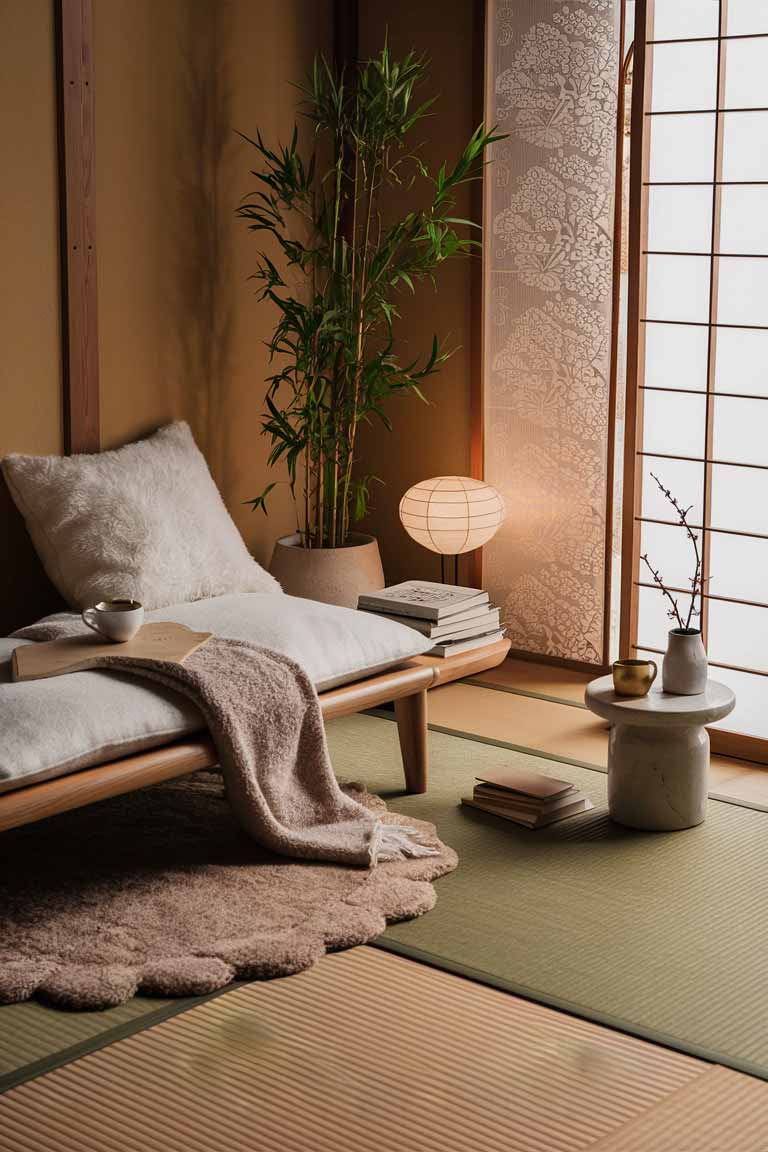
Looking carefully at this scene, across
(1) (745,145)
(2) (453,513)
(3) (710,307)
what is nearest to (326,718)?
(2) (453,513)

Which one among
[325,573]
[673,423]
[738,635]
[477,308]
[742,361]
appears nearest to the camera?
[742,361]

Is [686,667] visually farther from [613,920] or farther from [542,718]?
[542,718]

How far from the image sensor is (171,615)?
3.45 m

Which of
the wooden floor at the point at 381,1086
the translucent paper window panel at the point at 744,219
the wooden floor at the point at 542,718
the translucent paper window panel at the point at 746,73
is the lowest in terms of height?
the wooden floor at the point at 381,1086

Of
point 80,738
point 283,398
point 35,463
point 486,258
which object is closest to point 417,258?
point 486,258

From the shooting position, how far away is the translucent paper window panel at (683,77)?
3.91 metres

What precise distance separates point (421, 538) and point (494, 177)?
1.15 m

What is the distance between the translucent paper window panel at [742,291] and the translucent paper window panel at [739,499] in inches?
16.2

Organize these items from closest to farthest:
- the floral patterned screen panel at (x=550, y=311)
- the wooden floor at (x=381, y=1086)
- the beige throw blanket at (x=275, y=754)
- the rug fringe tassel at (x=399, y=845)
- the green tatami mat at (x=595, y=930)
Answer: the wooden floor at (x=381, y=1086) < the green tatami mat at (x=595, y=930) < the beige throw blanket at (x=275, y=754) < the rug fringe tassel at (x=399, y=845) < the floral patterned screen panel at (x=550, y=311)

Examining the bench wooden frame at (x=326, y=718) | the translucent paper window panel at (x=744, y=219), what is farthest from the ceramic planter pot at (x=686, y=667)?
the translucent paper window panel at (x=744, y=219)

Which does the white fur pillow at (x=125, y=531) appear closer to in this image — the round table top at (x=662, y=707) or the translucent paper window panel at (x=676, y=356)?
the round table top at (x=662, y=707)

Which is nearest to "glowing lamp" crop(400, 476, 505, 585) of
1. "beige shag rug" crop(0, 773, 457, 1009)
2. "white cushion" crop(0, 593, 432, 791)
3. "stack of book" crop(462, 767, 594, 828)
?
"white cushion" crop(0, 593, 432, 791)

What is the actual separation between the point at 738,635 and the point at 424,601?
94cm

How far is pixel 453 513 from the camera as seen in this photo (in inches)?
174
